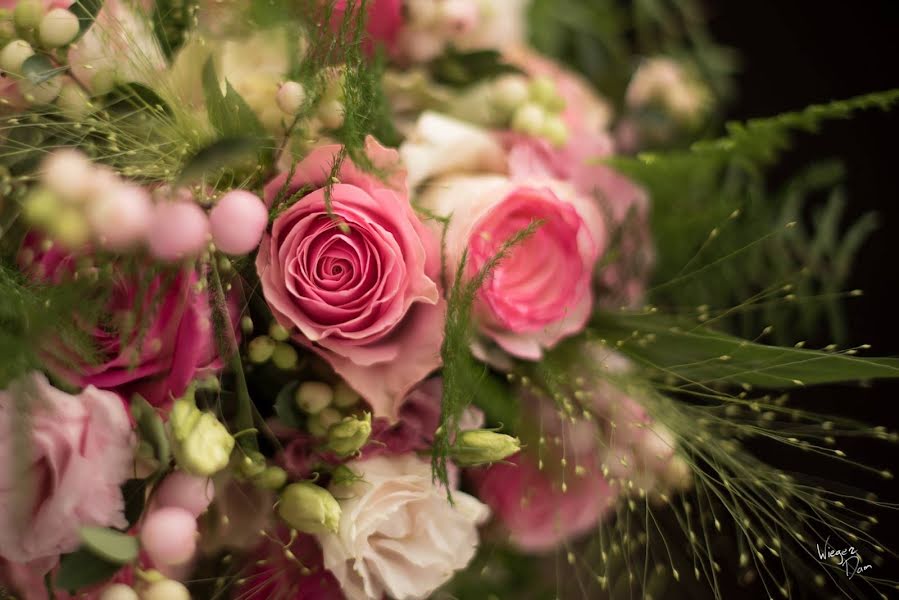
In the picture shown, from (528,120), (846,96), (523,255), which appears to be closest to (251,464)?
(523,255)

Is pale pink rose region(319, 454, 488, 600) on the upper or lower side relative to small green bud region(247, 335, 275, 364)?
lower

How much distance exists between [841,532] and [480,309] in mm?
277

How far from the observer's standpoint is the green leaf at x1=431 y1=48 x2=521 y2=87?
688mm

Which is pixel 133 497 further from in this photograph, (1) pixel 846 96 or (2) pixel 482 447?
(1) pixel 846 96

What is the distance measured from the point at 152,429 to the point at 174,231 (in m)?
0.12

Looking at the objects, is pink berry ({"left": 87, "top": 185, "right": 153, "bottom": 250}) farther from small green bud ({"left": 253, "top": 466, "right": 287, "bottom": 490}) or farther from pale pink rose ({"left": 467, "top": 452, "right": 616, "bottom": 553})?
pale pink rose ({"left": 467, "top": 452, "right": 616, "bottom": 553})

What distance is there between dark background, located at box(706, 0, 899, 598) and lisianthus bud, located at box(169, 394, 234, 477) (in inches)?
30.4

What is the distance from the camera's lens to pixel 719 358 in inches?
20.6

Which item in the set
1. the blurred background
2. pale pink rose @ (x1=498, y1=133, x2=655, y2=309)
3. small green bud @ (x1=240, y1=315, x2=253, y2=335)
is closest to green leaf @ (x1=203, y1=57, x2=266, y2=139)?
small green bud @ (x1=240, y1=315, x2=253, y2=335)

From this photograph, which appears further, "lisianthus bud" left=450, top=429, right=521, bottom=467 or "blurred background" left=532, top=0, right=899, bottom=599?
"blurred background" left=532, top=0, right=899, bottom=599

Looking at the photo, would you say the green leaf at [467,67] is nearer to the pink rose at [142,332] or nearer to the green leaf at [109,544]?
the pink rose at [142,332]

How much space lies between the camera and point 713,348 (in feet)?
1.75

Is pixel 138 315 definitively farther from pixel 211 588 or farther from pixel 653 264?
pixel 653 264

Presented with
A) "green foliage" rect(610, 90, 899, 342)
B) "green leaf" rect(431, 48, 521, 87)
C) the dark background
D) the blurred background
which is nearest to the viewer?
"green foliage" rect(610, 90, 899, 342)
